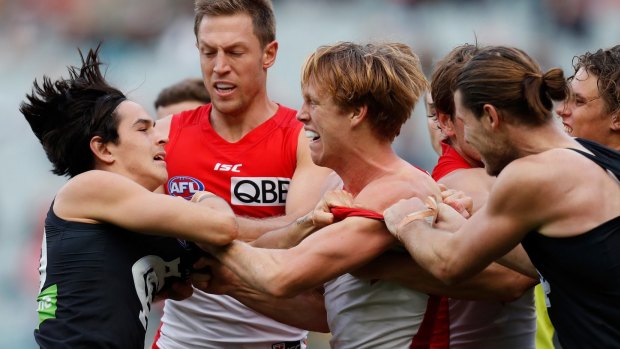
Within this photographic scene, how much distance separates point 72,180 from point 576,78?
9.75ft

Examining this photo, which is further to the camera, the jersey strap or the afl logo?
the afl logo

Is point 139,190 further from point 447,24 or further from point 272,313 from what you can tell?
point 447,24

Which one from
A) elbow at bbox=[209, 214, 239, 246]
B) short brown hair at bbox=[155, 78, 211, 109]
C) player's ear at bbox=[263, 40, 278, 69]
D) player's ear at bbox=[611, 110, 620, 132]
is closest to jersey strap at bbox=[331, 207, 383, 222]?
elbow at bbox=[209, 214, 239, 246]

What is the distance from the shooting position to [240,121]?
19.4ft

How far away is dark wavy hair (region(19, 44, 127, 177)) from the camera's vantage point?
15.2 ft

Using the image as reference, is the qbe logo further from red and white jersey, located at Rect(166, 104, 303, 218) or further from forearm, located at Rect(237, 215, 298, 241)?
forearm, located at Rect(237, 215, 298, 241)

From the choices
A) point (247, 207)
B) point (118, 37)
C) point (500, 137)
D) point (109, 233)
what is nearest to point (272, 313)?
point (247, 207)

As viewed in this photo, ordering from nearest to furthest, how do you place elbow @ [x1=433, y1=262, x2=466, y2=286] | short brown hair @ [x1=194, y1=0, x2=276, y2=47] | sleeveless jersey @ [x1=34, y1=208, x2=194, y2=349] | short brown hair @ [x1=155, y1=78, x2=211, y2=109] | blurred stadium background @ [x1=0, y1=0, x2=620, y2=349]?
1. elbow @ [x1=433, y1=262, x2=466, y2=286]
2. sleeveless jersey @ [x1=34, y1=208, x2=194, y2=349]
3. short brown hair @ [x1=194, y1=0, x2=276, y2=47]
4. short brown hair @ [x1=155, y1=78, x2=211, y2=109]
5. blurred stadium background @ [x1=0, y1=0, x2=620, y2=349]

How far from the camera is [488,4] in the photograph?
34.2 ft

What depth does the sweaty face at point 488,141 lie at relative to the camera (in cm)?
399

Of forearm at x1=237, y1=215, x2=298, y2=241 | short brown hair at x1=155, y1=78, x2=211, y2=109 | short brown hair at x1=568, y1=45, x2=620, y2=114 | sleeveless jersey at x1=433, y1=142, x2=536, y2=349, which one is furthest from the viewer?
short brown hair at x1=155, y1=78, x2=211, y2=109

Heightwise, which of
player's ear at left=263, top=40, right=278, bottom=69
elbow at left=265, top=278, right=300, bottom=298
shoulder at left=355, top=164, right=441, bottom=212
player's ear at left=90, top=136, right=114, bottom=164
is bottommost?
elbow at left=265, top=278, right=300, bottom=298

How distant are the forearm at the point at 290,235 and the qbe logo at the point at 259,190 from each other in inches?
27.0

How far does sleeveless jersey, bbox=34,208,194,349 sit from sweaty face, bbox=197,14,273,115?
1491 mm
